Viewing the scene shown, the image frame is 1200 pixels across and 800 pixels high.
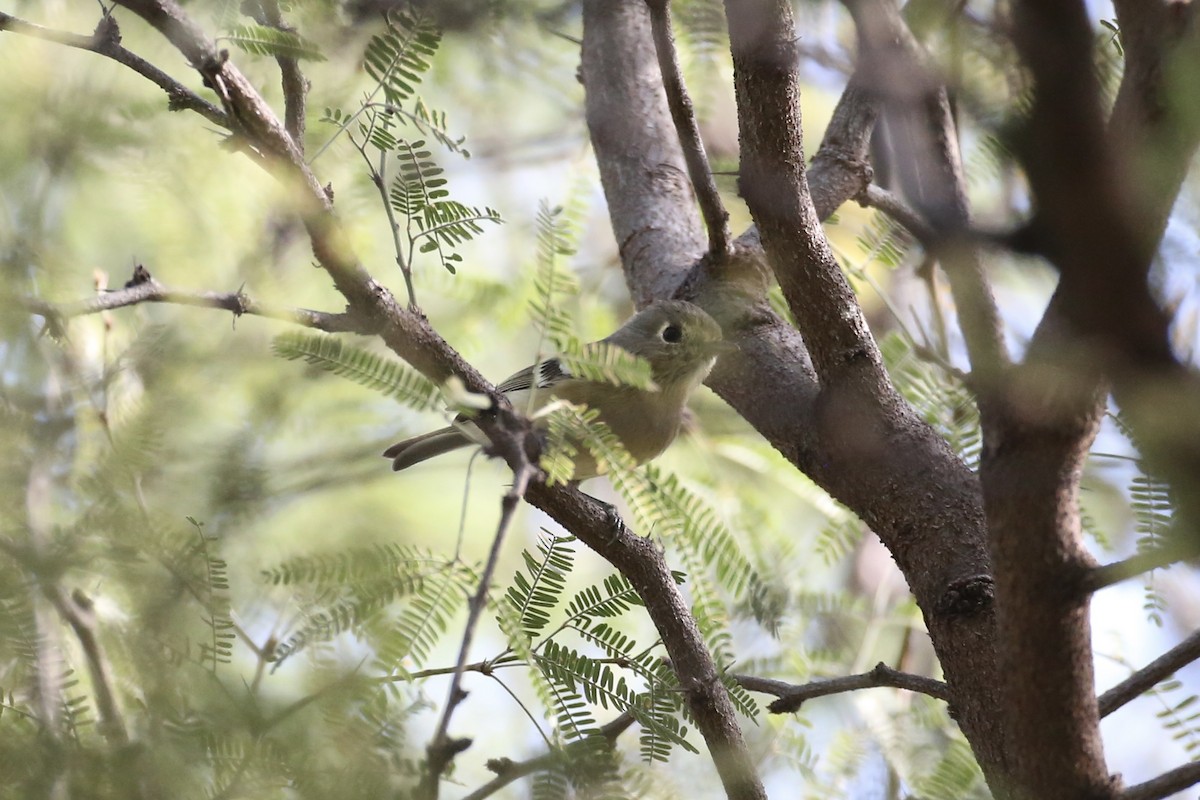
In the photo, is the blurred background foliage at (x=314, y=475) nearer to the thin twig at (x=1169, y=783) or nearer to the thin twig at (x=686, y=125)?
the thin twig at (x=686, y=125)

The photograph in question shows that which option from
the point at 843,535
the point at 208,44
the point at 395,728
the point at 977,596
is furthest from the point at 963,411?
the point at 208,44

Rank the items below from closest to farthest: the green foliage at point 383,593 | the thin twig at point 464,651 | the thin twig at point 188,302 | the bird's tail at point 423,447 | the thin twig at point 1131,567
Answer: the thin twig at point 464,651 < the thin twig at point 1131,567 < the green foliage at point 383,593 < the thin twig at point 188,302 < the bird's tail at point 423,447

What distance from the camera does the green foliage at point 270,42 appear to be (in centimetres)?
236

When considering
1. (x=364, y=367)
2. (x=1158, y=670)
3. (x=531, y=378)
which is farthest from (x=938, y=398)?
(x=364, y=367)

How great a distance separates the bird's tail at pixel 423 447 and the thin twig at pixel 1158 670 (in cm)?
267

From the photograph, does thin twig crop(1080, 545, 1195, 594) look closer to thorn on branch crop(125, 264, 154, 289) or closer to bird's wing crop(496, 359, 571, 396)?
thorn on branch crop(125, 264, 154, 289)

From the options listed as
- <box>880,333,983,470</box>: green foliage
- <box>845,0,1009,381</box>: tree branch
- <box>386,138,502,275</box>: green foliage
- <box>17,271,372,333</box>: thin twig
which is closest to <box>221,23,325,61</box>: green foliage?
<box>386,138,502,275</box>: green foliage

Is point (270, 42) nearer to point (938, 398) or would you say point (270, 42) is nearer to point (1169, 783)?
point (1169, 783)

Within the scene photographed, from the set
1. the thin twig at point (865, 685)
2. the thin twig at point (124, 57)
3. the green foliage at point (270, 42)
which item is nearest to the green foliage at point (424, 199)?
the green foliage at point (270, 42)

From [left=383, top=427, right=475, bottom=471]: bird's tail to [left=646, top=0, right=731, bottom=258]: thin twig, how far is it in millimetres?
1422

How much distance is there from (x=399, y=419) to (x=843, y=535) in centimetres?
220

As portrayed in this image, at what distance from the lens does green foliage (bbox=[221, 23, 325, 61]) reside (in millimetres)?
2361

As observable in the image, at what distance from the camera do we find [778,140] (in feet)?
8.29

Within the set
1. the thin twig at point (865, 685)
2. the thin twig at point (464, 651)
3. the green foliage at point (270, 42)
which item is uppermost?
the green foliage at point (270, 42)
